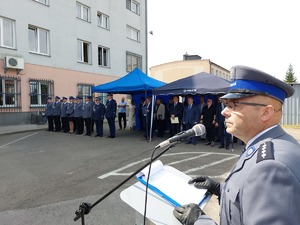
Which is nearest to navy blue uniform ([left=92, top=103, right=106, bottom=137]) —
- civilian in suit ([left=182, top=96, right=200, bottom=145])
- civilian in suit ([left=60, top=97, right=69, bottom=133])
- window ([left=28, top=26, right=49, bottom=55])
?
civilian in suit ([left=60, top=97, right=69, bottom=133])

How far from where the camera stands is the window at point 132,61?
26.3 metres

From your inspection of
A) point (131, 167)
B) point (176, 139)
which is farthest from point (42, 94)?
point (176, 139)

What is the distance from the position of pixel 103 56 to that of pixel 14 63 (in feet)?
30.4

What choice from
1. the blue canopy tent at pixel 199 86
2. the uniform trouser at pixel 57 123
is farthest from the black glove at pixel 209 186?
the uniform trouser at pixel 57 123

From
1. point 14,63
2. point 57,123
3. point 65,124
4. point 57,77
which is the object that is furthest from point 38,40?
point 65,124

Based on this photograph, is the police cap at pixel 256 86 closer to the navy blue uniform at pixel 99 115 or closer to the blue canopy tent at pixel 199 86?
the blue canopy tent at pixel 199 86

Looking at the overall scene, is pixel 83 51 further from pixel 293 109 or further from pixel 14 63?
pixel 293 109

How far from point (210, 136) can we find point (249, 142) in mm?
8897

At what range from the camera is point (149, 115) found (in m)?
11.9

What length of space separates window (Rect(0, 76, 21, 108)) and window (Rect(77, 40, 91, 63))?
5.99 m

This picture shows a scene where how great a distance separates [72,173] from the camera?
6.12 meters

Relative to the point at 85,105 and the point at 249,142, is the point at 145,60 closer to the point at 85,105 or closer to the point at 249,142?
the point at 85,105

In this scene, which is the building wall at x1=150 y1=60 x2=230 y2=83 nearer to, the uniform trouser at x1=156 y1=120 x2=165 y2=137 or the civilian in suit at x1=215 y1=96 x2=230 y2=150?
the uniform trouser at x1=156 y1=120 x2=165 y2=137

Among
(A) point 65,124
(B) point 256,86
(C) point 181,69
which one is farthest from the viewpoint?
(C) point 181,69
